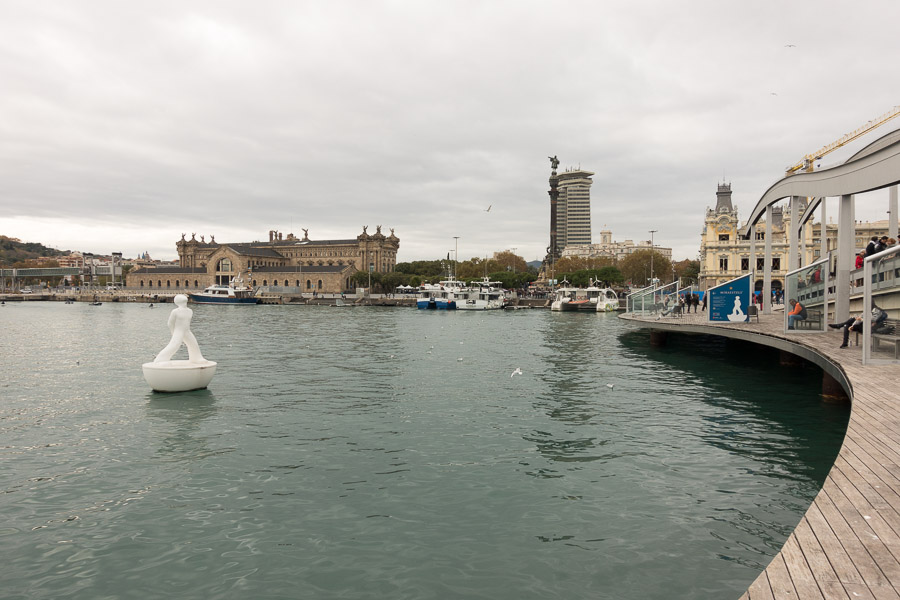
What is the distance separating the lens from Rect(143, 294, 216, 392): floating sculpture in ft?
57.5

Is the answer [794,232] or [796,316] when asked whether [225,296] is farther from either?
[796,316]

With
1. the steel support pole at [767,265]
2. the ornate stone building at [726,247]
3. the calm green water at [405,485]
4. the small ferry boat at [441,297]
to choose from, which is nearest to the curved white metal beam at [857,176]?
the steel support pole at [767,265]

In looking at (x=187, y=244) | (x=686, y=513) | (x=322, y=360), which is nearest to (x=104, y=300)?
(x=187, y=244)

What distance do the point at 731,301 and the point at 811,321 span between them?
5.52 meters

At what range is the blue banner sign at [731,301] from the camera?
24.9 meters

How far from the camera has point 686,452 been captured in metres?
12.0

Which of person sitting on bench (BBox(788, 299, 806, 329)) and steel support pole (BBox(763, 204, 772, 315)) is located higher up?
steel support pole (BBox(763, 204, 772, 315))

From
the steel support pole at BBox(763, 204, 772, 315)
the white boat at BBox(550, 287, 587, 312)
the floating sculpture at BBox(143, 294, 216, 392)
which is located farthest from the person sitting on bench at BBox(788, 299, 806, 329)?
the white boat at BBox(550, 287, 587, 312)

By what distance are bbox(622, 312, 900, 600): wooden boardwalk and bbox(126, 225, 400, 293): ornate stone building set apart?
14446cm

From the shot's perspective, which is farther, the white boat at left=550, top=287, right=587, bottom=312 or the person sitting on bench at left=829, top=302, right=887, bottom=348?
the white boat at left=550, top=287, right=587, bottom=312

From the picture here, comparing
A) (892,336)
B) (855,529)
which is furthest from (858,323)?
(855,529)

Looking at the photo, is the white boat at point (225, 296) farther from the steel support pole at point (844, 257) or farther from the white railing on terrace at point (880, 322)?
the white railing on terrace at point (880, 322)

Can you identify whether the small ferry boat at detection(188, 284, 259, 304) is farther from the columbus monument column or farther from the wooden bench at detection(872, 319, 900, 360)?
the wooden bench at detection(872, 319, 900, 360)

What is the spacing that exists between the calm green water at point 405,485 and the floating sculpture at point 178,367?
421mm
